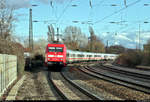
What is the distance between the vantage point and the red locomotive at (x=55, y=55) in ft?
84.0

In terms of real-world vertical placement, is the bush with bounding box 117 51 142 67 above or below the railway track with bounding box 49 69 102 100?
above

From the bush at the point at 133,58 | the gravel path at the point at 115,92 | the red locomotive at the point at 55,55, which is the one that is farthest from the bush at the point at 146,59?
the gravel path at the point at 115,92

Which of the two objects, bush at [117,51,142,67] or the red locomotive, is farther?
bush at [117,51,142,67]

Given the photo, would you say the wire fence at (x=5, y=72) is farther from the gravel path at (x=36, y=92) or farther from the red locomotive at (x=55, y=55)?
the red locomotive at (x=55, y=55)

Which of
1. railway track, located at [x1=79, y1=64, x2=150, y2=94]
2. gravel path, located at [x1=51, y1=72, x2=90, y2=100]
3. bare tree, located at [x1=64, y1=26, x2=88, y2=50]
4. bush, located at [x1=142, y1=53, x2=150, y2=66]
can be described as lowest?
railway track, located at [x1=79, y1=64, x2=150, y2=94]

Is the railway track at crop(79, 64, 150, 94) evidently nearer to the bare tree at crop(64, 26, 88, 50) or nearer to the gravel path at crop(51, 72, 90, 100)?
the gravel path at crop(51, 72, 90, 100)

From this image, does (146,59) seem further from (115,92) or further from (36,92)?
(36,92)

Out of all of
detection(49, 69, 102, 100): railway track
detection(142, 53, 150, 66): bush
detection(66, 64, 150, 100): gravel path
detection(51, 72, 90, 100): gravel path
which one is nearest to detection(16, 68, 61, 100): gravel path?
detection(49, 69, 102, 100): railway track

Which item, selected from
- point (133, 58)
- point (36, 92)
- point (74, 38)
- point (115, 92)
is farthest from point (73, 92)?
point (74, 38)

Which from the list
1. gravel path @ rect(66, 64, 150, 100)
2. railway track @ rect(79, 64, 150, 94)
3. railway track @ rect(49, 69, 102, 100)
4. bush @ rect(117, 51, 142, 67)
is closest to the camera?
railway track @ rect(49, 69, 102, 100)

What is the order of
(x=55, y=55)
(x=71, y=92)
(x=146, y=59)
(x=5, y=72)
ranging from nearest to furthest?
(x=5, y=72) → (x=71, y=92) → (x=55, y=55) → (x=146, y=59)

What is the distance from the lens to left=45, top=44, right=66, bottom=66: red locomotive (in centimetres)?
2559

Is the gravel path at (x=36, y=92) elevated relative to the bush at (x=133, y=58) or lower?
lower

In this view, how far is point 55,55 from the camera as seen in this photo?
2581cm
